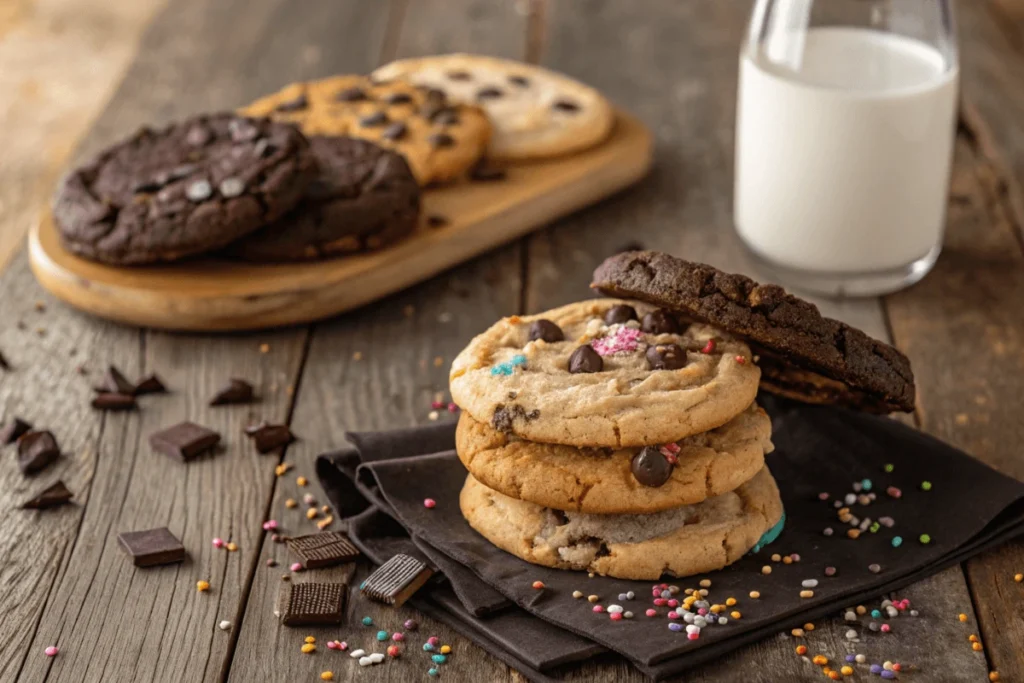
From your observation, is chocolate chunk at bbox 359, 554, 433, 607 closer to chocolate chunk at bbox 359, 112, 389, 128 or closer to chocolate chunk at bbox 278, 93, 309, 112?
chocolate chunk at bbox 359, 112, 389, 128

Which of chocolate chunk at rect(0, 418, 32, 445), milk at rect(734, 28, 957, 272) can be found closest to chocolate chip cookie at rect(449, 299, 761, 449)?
milk at rect(734, 28, 957, 272)

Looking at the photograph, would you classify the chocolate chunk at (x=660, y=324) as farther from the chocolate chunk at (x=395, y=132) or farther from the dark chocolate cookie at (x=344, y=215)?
the chocolate chunk at (x=395, y=132)

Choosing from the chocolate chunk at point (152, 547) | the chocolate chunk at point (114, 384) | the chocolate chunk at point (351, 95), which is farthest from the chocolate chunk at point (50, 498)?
the chocolate chunk at point (351, 95)

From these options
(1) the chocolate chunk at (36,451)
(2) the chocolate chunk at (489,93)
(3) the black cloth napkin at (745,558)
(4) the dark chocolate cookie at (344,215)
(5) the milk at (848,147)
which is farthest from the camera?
(2) the chocolate chunk at (489,93)

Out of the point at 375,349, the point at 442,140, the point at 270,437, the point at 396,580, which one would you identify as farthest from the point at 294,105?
the point at 396,580

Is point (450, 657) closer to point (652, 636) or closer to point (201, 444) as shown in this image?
point (652, 636)

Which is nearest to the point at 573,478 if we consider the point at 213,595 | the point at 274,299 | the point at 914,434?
the point at 213,595
